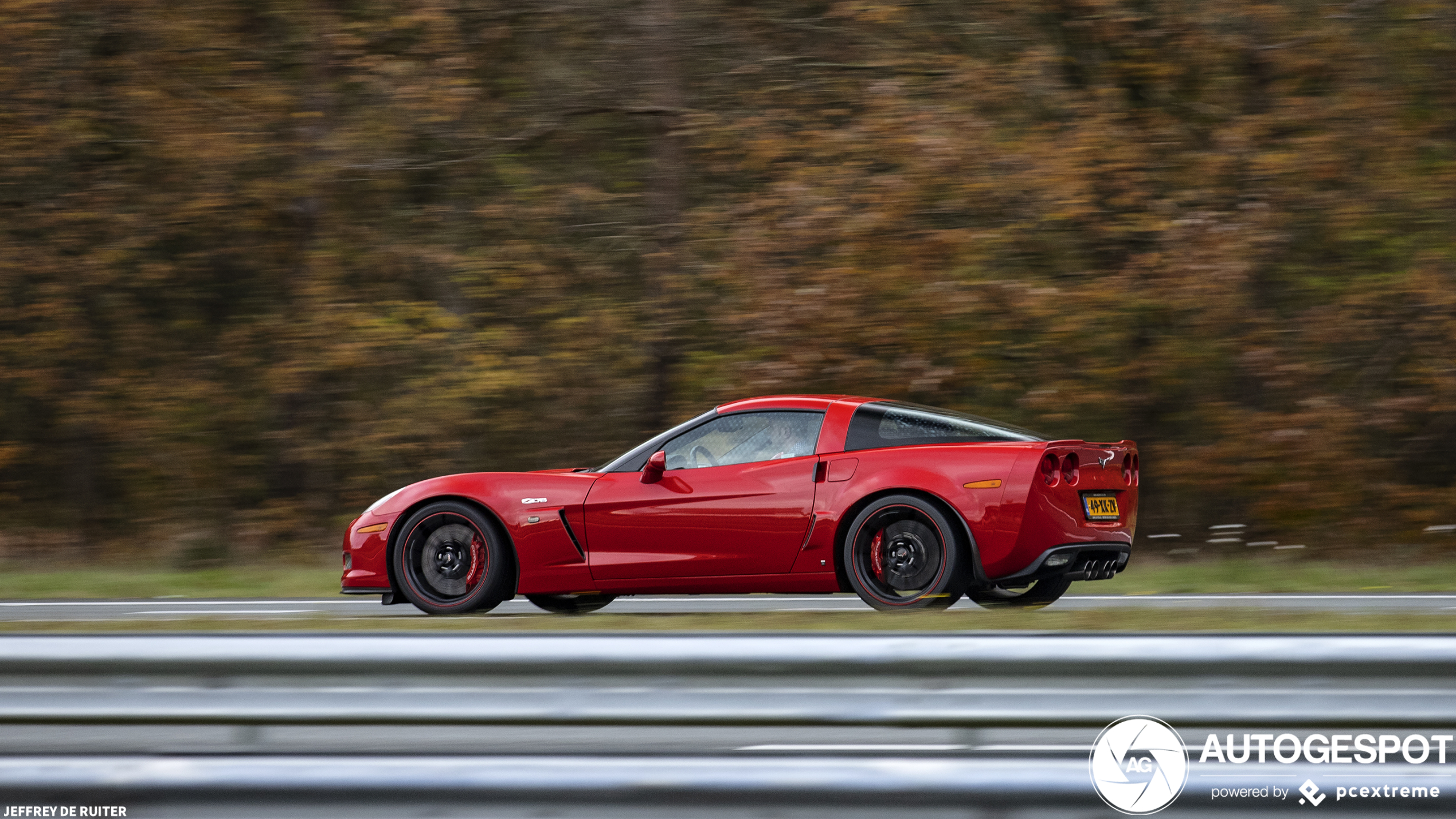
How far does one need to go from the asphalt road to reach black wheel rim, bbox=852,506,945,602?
264 millimetres

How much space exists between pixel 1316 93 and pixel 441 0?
8.94m

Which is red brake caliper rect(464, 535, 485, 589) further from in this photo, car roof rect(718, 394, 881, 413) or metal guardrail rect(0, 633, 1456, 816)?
metal guardrail rect(0, 633, 1456, 816)

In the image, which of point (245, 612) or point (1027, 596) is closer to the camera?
point (1027, 596)

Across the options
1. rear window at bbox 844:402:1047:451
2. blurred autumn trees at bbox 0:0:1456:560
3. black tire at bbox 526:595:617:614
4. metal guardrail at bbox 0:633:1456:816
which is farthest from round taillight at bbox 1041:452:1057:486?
blurred autumn trees at bbox 0:0:1456:560

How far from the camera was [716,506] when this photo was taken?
7957 mm

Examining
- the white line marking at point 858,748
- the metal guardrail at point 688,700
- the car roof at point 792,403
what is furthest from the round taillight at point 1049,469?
the metal guardrail at point 688,700

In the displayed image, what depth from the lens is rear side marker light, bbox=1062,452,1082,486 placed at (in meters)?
7.64

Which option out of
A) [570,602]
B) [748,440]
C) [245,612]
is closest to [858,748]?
[748,440]

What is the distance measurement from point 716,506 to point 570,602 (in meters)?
1.47

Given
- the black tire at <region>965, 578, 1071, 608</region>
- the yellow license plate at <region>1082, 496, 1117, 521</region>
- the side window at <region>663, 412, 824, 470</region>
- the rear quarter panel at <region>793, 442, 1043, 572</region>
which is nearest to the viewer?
the rear quarter panel at <region>793, 442, 1043, 572</region>

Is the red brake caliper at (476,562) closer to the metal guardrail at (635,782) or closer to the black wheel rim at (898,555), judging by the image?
the black wheel rim at (898,555)

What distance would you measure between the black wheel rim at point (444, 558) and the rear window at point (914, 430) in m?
2.10

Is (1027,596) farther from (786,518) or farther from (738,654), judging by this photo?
(738,654)

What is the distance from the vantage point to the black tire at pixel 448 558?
8289mm
